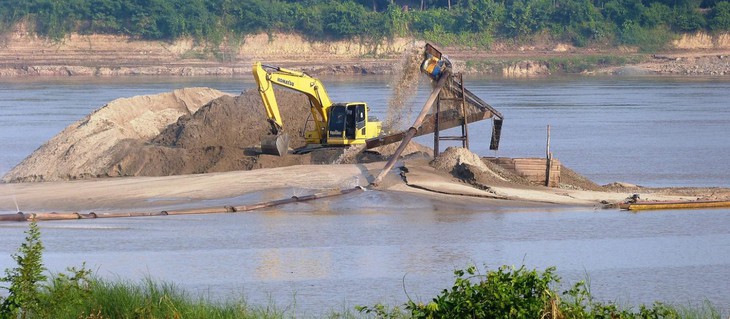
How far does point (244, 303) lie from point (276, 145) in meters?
Result: 16.3

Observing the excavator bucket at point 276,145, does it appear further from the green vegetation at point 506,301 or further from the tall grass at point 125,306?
the green vegetation at point 506,301

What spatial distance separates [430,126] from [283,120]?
19.5 feet

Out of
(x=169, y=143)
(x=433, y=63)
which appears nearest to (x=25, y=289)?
(x=433, y=63)

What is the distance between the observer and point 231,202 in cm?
2675

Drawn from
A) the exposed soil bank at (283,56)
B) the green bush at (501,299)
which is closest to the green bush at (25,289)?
the green bush at (501,299)

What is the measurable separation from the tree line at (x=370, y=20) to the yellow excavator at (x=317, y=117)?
180ft

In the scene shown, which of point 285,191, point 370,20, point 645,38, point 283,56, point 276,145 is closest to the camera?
point 285,191

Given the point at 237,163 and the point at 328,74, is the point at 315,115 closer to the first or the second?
the point at 237,163

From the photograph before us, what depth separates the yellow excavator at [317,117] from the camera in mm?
30750

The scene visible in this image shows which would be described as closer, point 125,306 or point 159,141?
point 125,306

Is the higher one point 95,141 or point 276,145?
point 276,145

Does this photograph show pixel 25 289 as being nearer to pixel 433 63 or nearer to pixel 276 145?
pixel 433 63

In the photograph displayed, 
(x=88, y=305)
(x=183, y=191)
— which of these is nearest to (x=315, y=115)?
(x=183, y=191)

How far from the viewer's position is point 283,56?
280ft
